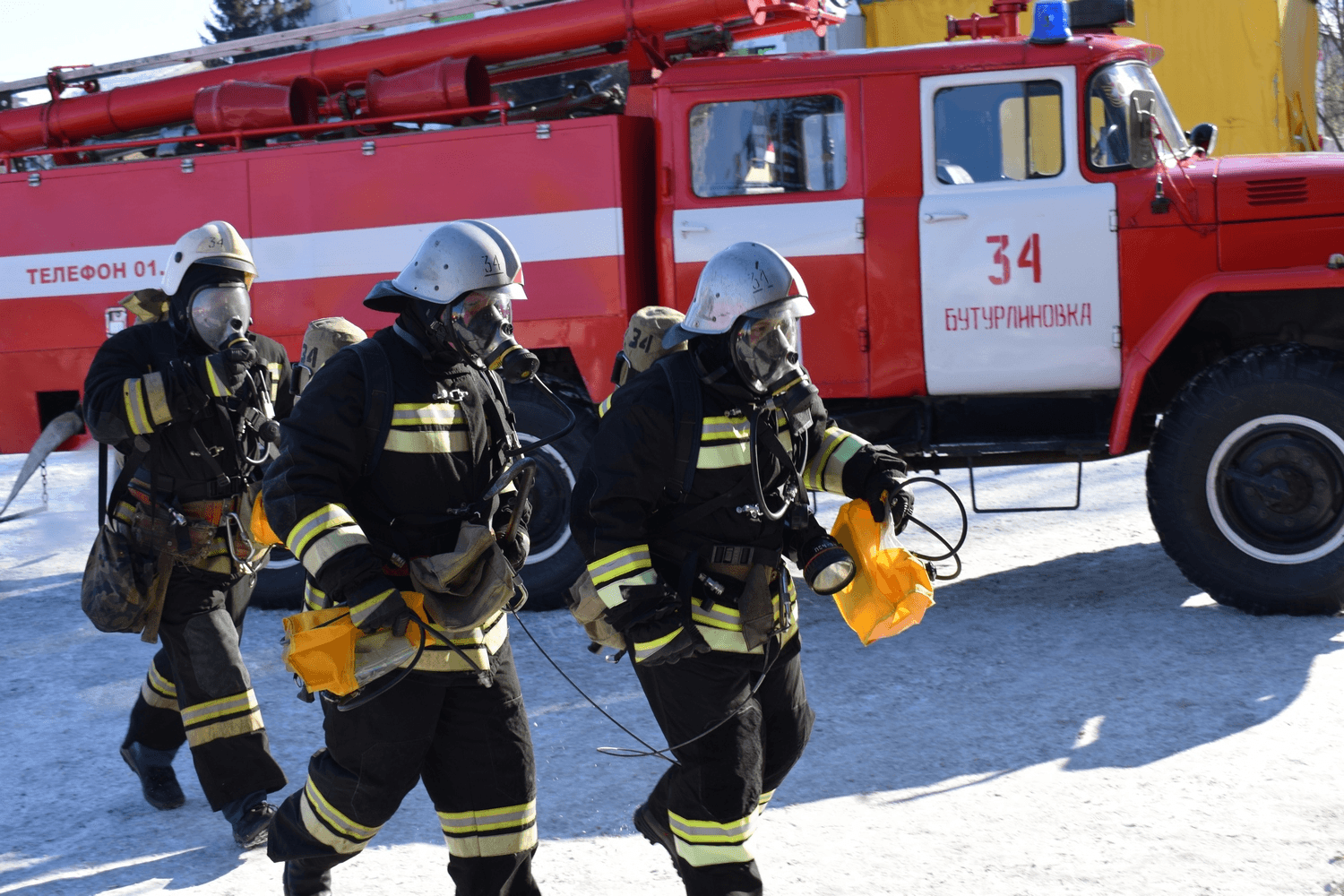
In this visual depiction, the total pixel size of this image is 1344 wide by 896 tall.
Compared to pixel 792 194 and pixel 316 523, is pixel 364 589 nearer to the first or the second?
pixel 316 523

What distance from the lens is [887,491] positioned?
3.37m

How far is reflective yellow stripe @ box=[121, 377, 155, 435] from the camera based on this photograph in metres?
4.13

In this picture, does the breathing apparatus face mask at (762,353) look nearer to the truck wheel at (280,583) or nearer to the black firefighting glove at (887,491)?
the black firefighting glove at (887,491)

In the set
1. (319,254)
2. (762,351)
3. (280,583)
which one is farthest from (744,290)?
(280,583)

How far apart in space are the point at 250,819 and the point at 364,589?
1.51 metres

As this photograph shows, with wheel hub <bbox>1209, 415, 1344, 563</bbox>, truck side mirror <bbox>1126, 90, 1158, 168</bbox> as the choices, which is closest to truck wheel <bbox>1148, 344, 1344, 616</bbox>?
wheel hub <bbox>1209, 415, 1344, 563</bbox>

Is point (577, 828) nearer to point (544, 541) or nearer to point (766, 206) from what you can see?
point (544, 541)

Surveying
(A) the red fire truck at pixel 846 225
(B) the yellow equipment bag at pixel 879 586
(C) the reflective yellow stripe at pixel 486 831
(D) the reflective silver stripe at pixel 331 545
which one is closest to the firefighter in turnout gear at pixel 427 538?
(C) the reflective yellow stripe at pixel 486 831

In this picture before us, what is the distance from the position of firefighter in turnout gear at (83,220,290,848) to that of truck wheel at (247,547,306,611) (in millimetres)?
2438

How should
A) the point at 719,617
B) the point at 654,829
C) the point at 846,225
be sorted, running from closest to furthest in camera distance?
the point at 719,617 < the point at 654,829 < the point at 846,225

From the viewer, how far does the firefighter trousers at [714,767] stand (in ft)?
10.2

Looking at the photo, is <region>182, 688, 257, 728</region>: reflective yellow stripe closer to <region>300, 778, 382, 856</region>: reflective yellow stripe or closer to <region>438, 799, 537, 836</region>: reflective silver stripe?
<region>300, 778, 382, 856</region>: reflective yellow stripe

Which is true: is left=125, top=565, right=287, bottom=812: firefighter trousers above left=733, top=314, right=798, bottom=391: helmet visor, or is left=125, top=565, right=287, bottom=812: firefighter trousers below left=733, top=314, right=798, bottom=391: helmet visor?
below

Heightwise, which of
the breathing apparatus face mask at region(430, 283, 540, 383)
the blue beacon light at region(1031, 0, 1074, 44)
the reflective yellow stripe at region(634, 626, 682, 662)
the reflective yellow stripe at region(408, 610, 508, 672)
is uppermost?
the blue beacon light at region(1031, 0, 1074, 44)
